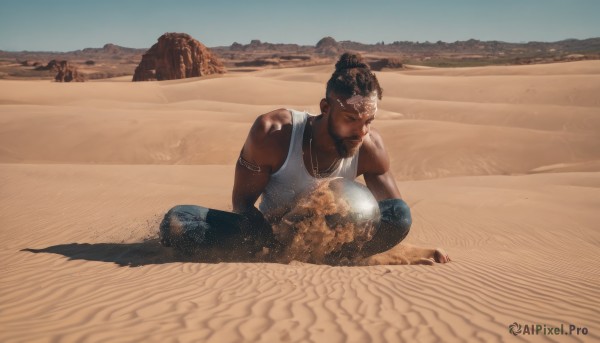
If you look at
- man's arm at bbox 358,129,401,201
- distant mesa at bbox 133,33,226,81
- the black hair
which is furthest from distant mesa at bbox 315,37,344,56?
the black hair

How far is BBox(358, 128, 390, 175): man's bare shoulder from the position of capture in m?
4.98

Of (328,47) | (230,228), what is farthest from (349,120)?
(328,47)

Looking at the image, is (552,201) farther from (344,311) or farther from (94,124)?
(94,124)

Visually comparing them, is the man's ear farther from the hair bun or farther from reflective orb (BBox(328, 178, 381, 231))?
reflective orb (BBox(328, 178, 381, 231))

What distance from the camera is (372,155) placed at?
500 cm

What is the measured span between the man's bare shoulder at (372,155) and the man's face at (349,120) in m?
0.37

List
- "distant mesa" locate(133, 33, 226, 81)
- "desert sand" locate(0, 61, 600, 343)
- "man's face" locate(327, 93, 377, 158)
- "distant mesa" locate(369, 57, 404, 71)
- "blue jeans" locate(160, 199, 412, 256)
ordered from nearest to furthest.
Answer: "desert sand" locate(0, 61, 600, 343)
"man's face" locate(327, 93, 377, 158)
"blue jeans" locate(160, 199, 412, 256)
"distant mesa" locate(133, 33, 226, 81)
"distant mesa" locate(369, 57, 404, 71)

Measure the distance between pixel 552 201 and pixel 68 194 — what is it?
9.27 meters

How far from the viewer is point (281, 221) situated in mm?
4840

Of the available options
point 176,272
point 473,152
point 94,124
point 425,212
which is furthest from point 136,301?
point 94,124

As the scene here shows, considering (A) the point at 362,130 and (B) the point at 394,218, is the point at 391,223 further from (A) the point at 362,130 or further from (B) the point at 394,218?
(A) the point at 362,130

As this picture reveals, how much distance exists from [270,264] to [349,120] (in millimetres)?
1663

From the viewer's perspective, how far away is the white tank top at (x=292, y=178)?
4.61m

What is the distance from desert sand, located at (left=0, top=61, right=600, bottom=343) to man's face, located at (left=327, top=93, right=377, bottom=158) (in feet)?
3.84
